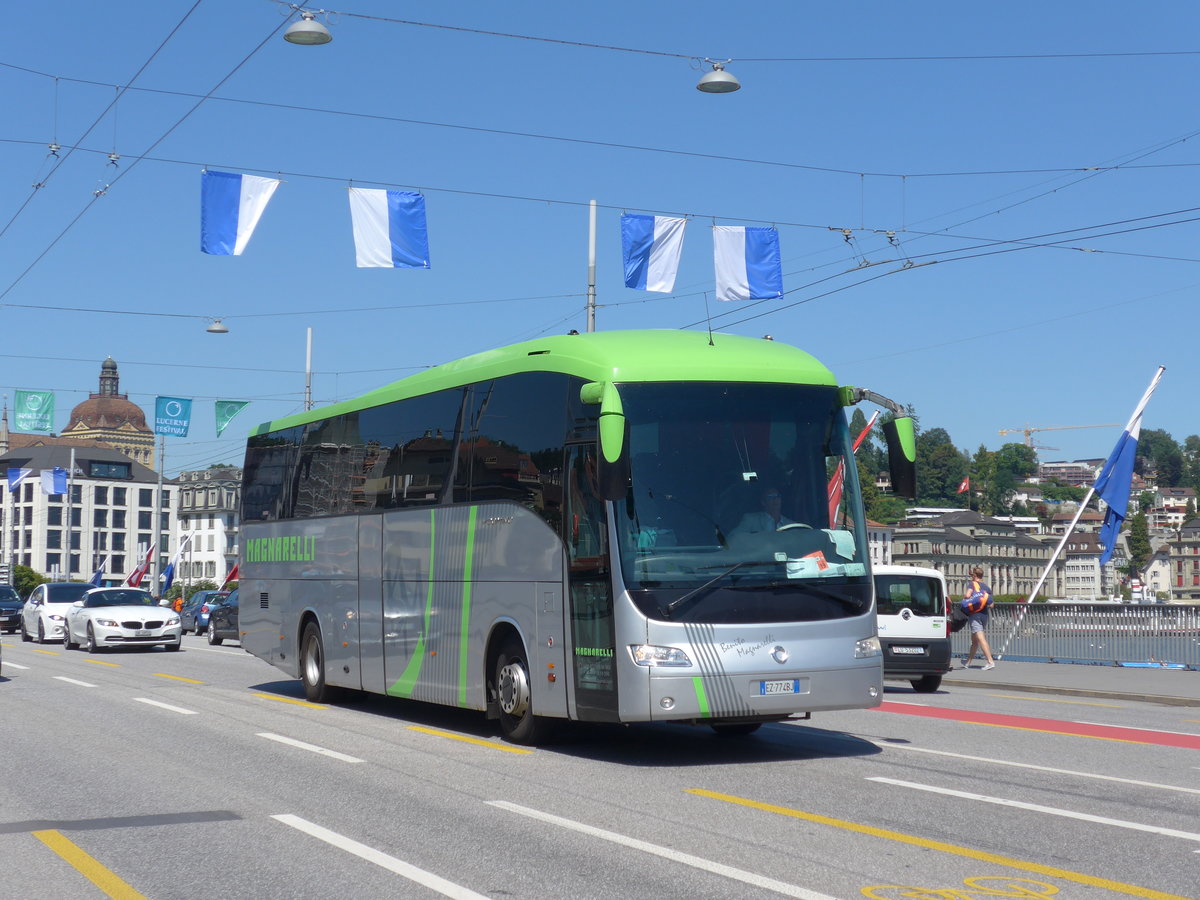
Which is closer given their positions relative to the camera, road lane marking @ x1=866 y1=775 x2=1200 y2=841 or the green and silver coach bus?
road lane marking @ x1=866 y1=775 x2=1200 y2=841

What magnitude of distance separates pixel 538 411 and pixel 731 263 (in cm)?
1239

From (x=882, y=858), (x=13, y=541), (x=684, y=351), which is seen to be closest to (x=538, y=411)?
(x=684, y=351)

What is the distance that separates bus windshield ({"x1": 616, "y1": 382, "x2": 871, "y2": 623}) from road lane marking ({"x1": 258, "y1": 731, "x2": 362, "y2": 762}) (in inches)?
110

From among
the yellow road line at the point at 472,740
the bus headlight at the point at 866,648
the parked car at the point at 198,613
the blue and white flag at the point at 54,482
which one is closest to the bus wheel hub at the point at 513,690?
the yellow road line at the point at 472,740

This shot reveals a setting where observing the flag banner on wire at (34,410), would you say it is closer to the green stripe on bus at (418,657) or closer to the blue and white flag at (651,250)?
the blue and white flag at (651,250)

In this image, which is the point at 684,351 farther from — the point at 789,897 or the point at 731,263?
the point at 731,263

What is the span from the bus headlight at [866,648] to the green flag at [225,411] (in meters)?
33.0

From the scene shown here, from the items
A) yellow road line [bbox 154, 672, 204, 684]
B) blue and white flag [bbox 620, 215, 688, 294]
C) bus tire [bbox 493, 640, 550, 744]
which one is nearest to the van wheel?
blue and white flag [bbox 620, 215, 688, 294]

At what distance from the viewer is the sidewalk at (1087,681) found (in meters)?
21.4

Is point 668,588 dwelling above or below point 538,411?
below

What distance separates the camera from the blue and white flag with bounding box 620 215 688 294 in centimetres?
2561

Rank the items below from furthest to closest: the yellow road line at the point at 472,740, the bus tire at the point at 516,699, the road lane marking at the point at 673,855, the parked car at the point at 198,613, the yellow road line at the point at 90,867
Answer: the parked car at the point at 198,613
the bus tire at the point at 516,699
the yellow road line at the point at 472,740
the yellow road line at the point at 90,867
the road lane marking at the point at 673,855

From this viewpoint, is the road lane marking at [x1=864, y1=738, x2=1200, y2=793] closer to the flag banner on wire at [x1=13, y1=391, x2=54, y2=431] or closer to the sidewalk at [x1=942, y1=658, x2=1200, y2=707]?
the sidewalk at [x1=942, y1=658, x2=1200, y2=707]

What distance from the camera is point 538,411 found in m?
13.4
